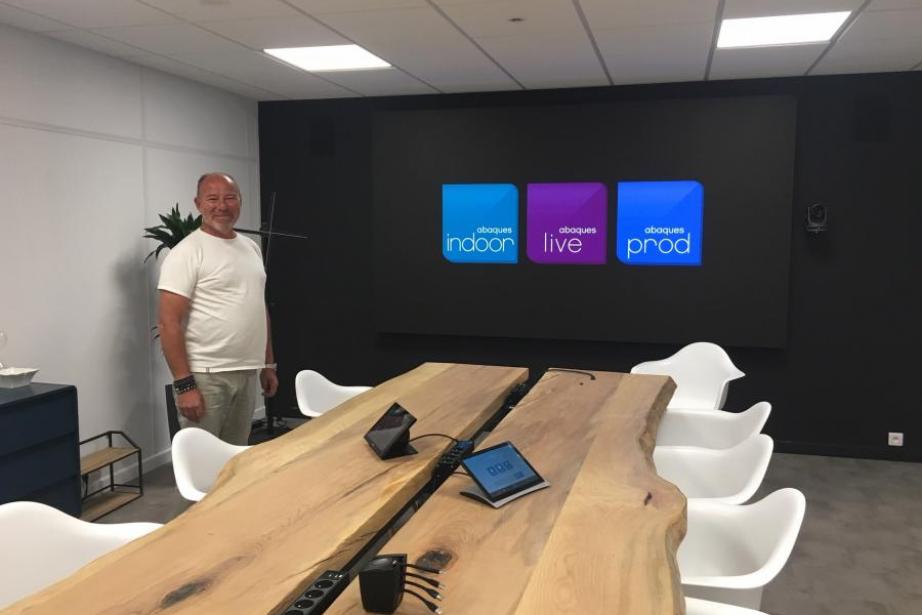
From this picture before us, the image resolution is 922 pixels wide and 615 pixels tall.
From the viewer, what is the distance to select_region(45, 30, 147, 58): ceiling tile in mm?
4152

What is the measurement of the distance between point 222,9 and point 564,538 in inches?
119

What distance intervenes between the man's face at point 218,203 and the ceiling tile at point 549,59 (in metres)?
1.66

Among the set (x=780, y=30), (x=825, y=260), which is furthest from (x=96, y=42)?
(x=825, y=260)

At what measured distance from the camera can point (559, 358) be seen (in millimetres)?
5992

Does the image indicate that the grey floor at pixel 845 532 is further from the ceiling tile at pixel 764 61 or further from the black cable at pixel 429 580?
the ceiling tile at pixel 764 61

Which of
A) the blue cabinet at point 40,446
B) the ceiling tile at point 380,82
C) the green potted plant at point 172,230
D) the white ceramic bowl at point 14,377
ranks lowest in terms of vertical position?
the blue cabinet at point 40,446

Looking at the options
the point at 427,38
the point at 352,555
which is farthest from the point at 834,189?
the point at 352,555

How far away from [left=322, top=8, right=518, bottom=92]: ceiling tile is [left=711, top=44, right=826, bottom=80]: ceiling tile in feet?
4.74

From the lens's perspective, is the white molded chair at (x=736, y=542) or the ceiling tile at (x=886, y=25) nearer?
the white molded chair at (x=736, y=542)

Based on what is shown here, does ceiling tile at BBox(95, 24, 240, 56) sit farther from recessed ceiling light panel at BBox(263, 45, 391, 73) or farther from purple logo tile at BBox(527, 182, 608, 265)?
purple logo tile at BBox(527, 182, 608, 265)

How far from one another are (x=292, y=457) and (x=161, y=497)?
2580 mm

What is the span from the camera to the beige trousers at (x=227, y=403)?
12.1 ft

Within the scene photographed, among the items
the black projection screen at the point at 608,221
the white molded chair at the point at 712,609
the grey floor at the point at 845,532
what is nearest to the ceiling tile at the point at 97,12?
the black projection screen at the point at 608,221

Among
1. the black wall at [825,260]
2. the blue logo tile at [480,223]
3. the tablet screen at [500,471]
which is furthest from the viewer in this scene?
the blue logo tile at [480,223]
